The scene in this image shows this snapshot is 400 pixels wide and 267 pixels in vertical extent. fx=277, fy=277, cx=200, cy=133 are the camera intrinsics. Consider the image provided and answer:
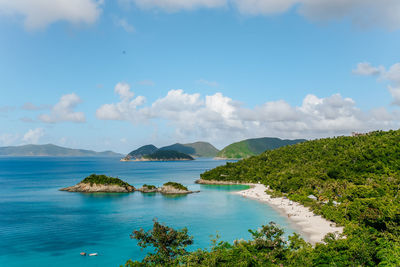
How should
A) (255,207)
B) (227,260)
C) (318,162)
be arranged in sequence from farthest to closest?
1. (318,162)
2. (255,207)
3. (227,260)

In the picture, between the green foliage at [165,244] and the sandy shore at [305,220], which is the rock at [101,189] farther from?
the green foliage at [165,244]

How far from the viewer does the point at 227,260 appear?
27.2 m

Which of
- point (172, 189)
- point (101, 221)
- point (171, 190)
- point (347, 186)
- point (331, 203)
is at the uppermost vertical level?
point (347, 186)

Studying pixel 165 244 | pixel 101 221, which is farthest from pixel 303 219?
pixel 101 221

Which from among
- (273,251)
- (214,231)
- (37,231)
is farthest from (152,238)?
(37,231)

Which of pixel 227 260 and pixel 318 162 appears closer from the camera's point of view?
pixel 227 260

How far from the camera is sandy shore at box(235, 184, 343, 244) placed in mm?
45281

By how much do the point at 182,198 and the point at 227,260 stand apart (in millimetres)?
60206

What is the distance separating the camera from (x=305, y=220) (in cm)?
5438

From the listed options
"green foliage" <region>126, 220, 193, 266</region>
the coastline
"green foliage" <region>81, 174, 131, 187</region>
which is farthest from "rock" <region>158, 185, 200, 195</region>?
"green foliage" <region>126, 220, 193, 266</region>

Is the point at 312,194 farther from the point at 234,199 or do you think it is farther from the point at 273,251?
the point at 273,251

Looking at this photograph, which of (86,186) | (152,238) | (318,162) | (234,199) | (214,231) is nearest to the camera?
(152,238)

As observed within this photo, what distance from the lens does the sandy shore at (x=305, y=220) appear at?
1783 inches

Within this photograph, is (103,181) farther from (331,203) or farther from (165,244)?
(165,244)
